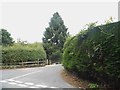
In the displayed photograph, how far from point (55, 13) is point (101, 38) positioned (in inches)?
1635

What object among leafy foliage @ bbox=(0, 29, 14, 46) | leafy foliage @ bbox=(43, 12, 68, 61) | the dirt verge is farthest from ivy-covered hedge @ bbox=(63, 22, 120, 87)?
leafy foliage @ bbox=(0, 29, 14, 46)

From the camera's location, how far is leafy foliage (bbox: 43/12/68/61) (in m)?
47.3

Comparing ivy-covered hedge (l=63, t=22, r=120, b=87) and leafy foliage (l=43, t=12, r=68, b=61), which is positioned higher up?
leafy foliage (l=43, t=12, r=68, b=61)

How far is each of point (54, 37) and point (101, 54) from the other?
38.6m

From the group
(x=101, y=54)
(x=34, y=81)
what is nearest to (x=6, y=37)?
(x=34, y=81)

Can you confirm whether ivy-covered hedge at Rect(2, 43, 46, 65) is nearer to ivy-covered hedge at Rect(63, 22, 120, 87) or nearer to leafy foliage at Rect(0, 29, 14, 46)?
ivy-covered hedge at Rect(63, 22, 120, 87)

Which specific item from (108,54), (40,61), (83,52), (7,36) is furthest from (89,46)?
(7,36)

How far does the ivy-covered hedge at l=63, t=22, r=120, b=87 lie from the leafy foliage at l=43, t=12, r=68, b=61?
3370 cm

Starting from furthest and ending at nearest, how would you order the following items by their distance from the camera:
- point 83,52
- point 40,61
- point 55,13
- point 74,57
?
point 55,13, point 40,61, point 74,57, point 83,52

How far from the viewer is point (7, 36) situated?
5447 cm

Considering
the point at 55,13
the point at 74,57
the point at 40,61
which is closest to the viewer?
the point at 74,57

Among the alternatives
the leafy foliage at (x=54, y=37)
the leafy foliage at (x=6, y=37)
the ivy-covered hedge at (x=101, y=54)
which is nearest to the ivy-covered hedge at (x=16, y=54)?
the leafy foliage at (x=54, y=37)

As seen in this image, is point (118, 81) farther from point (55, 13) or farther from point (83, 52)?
point (55, 13)

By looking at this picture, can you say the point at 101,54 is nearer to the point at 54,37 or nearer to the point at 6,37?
the point at 54,37
